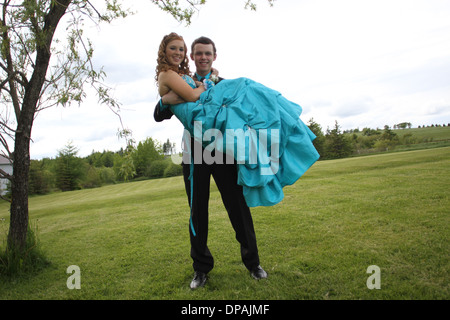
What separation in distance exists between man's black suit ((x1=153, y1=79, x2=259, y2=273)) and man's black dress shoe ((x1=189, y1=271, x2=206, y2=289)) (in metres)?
0.05

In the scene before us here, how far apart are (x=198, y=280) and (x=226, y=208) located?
2.65ft

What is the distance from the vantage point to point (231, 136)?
2.35m

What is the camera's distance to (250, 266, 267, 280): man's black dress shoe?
282cm

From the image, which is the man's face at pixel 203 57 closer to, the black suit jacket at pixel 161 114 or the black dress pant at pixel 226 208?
the black suit jacket at pixel 161 114

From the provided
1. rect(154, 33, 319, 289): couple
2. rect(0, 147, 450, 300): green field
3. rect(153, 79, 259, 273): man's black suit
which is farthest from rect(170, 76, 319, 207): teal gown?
rect(0, 147, 450, 300): green field

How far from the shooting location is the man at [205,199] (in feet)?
9.05

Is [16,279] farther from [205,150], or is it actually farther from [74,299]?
[205,150]

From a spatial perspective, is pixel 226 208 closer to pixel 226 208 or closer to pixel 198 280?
pixel 226 208

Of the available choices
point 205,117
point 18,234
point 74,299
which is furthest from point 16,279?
point 205,117

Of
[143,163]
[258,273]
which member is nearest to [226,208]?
[258,273]

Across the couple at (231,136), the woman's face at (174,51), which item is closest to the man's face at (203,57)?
the couple at (231,136)

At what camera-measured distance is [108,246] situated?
15.3 feet

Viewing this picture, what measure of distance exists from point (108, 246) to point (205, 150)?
3.10 metres

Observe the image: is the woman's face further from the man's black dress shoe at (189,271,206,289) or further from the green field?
the green field
